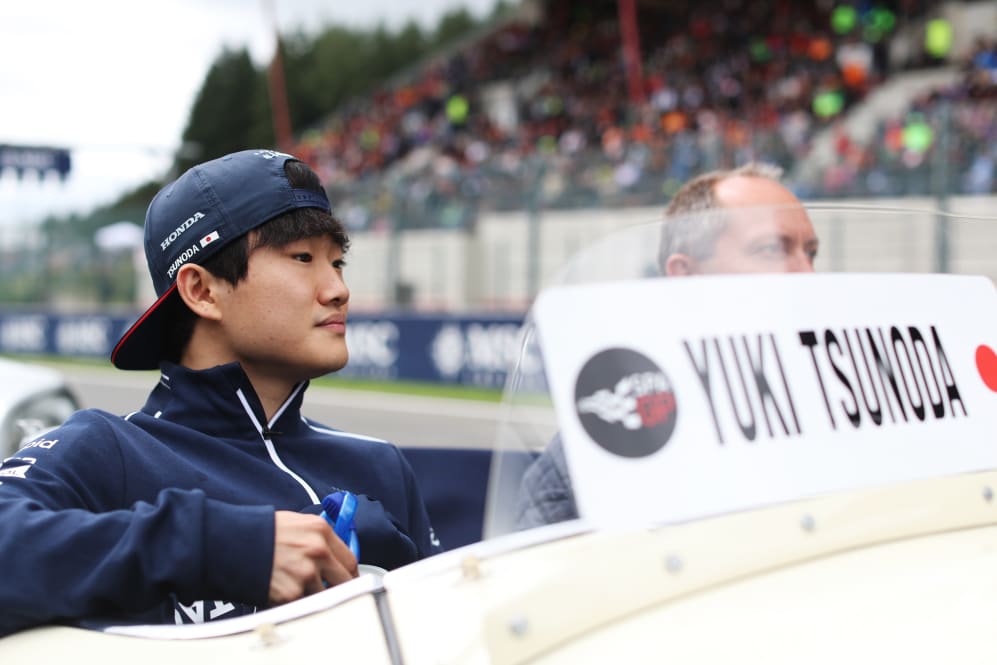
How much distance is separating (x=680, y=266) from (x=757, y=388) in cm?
19

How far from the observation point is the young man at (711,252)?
1148mm

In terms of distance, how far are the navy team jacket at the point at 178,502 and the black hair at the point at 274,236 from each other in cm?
10

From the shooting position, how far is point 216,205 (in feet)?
5.75

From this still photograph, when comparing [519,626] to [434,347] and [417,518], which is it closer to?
[417,518]

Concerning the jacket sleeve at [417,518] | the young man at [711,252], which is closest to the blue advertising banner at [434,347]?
the jacket sleeve at [417,518]

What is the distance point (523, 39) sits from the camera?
2847cm

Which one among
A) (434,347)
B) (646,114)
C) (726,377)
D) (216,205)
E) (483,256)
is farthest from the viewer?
(646,114)

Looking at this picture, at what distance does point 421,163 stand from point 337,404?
44.7 ft

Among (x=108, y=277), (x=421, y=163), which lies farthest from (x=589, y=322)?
(x=421, y=163)

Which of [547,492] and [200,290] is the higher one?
[200,290]

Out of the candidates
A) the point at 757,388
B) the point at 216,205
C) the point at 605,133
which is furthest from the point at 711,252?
the point at 605,133

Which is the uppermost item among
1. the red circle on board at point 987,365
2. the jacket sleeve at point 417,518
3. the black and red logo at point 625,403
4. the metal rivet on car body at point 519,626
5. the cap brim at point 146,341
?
the cap brim at point 146,341

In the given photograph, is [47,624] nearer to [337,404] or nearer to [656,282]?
[656,282]

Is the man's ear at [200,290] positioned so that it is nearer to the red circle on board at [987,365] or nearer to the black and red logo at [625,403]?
the black and red logo at [625,403]
